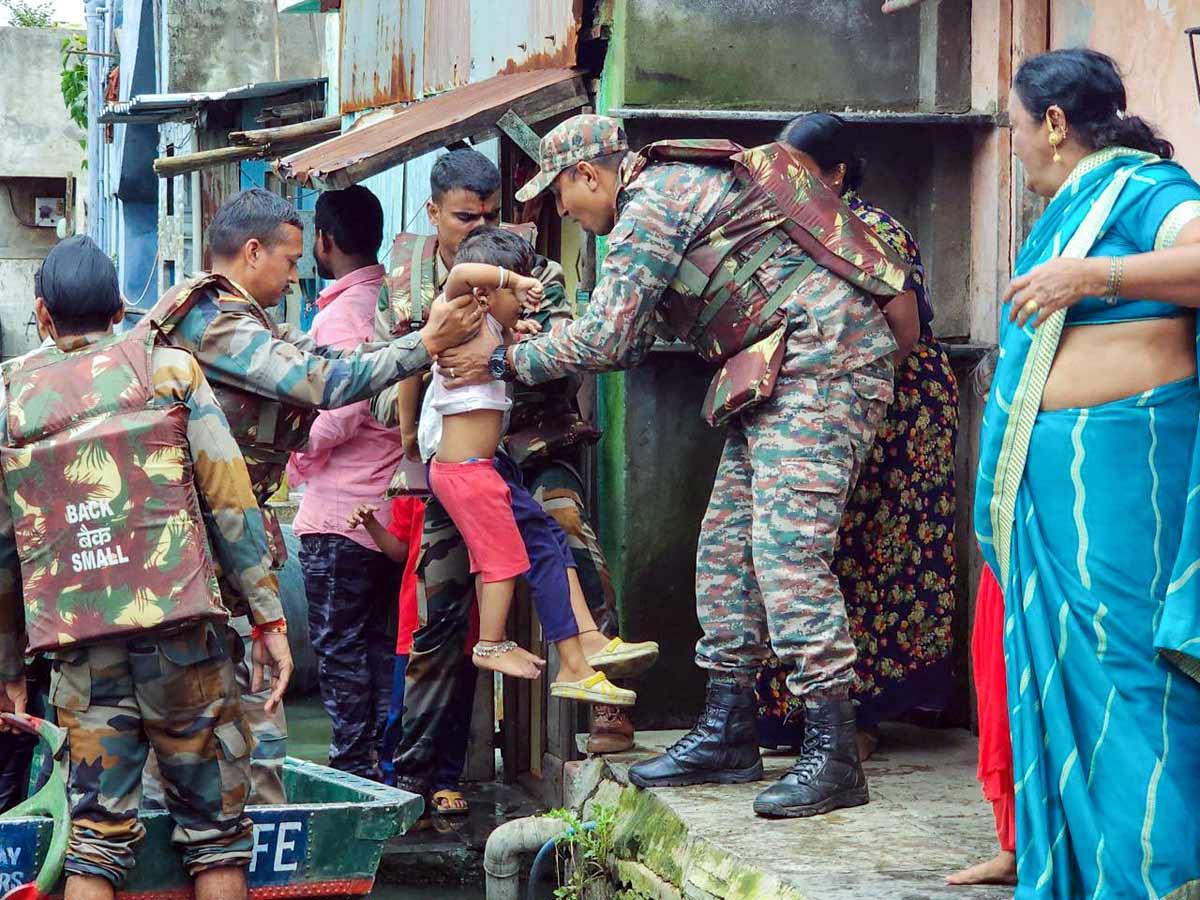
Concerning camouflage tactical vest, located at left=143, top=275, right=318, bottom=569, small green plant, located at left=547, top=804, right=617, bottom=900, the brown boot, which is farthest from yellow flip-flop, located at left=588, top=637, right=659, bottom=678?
camouflage tactical vest, located at left=143, top=275, right=318, bottom=569

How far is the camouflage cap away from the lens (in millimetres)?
4922

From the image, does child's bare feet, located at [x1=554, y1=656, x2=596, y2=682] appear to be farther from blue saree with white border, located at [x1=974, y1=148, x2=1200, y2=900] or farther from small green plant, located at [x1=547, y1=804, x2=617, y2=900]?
blue saree with white border, located at [x1=974, y1=148, x2=1200, y2=900]

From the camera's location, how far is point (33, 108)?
2903cm

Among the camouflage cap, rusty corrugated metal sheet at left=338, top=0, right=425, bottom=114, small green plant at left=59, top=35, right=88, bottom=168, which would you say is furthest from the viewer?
small green plant at left=59, top=35, right=88, bottom=168

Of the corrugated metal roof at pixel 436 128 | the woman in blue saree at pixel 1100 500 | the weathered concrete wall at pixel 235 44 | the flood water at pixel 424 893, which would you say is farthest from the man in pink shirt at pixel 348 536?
the weathered concrete wall at pixel 235 44

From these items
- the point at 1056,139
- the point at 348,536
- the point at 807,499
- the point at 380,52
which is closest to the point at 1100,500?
the point at 1056,139

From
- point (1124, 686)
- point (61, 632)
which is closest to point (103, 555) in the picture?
point (61, 632)

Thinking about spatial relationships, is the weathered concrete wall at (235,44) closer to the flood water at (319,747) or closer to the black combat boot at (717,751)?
the flood water at (319,747)

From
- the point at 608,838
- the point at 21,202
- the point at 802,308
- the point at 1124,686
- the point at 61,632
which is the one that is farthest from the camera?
the point at 21,202

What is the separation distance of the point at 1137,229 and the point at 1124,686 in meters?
0.97

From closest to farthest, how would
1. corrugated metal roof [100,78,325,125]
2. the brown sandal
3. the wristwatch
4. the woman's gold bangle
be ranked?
1. the woman's gold bangle
2. the wristwatch
3. the brown sandal
4. corrugated metal roof [100,78,325,125]

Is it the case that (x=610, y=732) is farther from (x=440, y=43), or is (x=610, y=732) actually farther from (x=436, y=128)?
(x=440, y=43)

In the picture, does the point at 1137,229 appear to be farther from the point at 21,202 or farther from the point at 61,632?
the point at 21,202

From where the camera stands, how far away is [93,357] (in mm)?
3951
